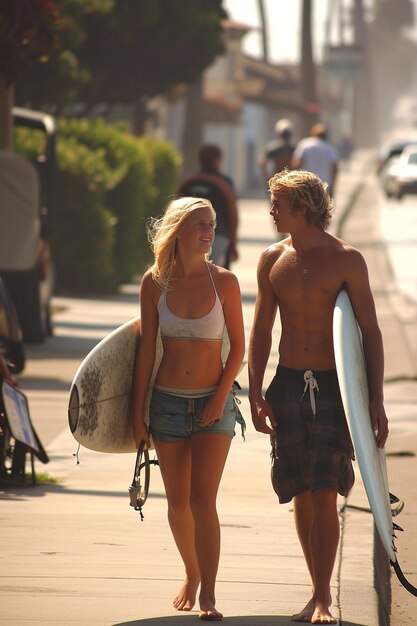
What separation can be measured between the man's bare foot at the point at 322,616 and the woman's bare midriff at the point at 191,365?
2.85 feet

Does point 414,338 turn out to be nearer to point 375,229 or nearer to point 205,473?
point 205,473

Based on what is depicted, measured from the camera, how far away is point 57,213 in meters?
20.4

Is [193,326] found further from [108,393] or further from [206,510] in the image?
[206,510]

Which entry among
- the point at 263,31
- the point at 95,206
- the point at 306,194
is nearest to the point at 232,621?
the point at 306,194

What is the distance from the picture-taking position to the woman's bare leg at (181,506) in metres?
6.23

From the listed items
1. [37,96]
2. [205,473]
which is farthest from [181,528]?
[37,96]

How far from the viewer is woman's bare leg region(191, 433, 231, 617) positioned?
20.2ft

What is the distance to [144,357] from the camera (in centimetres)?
625

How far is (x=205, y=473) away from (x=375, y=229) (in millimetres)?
31480

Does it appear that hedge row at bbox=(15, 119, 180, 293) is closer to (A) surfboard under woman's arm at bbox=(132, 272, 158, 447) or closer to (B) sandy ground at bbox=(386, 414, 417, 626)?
(B) sandy ground at bbox=(386, 414, 417, 626)

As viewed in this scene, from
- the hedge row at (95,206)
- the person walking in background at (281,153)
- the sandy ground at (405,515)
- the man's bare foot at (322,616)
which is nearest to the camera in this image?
the man's bare foot at (322,616)

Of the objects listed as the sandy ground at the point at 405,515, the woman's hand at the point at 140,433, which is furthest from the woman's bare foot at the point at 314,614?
the sandy ground at the point at 405,515

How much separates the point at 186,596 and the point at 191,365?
2.78ft

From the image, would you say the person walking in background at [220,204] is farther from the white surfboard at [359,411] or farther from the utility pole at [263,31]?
the utility pole at [263,31]
